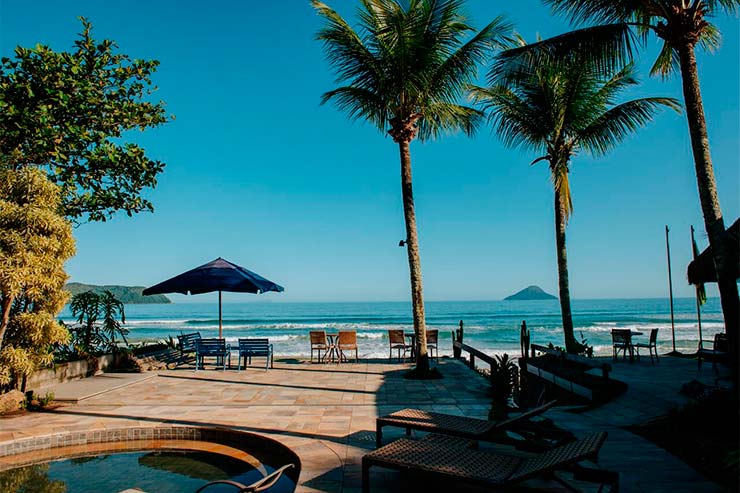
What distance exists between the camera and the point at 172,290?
10.9 meters

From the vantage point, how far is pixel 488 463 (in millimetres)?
3375

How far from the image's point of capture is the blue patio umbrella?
1083 cm

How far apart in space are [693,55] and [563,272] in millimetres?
6630

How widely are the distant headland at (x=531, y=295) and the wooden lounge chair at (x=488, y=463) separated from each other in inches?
5061

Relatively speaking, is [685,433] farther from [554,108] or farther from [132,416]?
[554,108]

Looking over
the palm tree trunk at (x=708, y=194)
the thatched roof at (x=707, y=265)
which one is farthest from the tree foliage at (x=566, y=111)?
the palm tree trunk at (x=708, y=194)

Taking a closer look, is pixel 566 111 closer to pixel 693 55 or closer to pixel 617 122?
pixel 617 122

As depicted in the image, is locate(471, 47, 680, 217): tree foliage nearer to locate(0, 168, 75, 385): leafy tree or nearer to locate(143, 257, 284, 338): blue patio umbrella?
locate(143, 257, 284, 338): blue patio umbrella

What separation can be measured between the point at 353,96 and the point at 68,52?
5.32 m

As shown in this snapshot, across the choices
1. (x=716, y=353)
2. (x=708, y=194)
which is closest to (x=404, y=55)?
(x=708, y=194)

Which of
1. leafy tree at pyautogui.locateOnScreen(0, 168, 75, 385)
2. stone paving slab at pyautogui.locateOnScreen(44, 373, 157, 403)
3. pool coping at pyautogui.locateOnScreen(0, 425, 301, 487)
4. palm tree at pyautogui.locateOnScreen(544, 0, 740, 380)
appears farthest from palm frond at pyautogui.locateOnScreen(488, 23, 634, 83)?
stone paving slab at pyautogui.locateOnScreen(44, 373, 157, 403)

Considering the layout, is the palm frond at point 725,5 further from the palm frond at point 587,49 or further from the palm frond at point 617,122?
the palm frond at point 617,122

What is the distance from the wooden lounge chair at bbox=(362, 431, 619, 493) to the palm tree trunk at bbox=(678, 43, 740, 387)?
279 centimetres

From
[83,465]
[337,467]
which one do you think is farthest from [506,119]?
[83,465]
